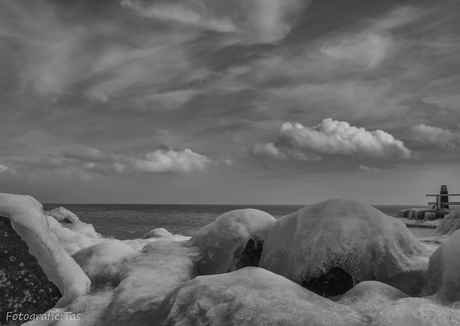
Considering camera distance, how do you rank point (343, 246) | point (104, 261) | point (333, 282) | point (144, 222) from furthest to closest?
1. point (144, 222)
2. point (104, 261)
3. point (343, 246)
4. point (333, 282)

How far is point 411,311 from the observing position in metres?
4.57

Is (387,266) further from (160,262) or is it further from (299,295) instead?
(160,262)

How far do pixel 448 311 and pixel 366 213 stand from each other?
3296 millimetres

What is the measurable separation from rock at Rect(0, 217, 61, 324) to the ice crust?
0.47ft

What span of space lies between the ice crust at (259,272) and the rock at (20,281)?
14 centimetres

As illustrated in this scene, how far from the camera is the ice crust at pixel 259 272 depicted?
477cm

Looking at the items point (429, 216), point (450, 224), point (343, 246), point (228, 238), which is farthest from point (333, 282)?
point (429, 216)

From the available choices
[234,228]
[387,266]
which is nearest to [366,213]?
[387,266]

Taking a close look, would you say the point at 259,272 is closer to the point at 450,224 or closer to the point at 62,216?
the point at 450,224

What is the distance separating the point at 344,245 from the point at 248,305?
3267 millimetres

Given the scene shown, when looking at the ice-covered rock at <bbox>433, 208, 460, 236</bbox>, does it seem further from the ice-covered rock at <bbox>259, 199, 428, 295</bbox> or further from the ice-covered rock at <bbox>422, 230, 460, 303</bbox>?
the ice-covered rock at <bbox>422, 230, 460, 303</bbox>

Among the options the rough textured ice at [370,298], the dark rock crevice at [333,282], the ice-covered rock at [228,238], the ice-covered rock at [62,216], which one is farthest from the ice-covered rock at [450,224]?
the ice-covered rock at [62,216]

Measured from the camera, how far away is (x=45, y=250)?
22.2 ft

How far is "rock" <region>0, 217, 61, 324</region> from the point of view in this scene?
638 centimetres
